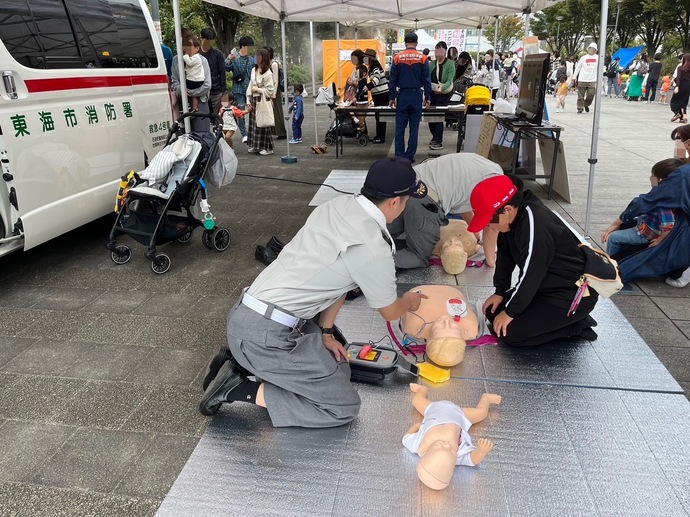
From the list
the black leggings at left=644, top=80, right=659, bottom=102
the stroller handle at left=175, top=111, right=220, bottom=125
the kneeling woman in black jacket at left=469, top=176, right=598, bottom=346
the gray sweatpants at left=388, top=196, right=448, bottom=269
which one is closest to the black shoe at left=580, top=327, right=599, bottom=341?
the kneeling woman in black jacket at left=469, top=176, right=598, bottom=346

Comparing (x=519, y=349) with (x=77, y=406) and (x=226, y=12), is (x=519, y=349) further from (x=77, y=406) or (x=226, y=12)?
(x=226, y=12)

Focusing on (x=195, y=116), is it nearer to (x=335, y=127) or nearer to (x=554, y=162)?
(x=554, y=162)

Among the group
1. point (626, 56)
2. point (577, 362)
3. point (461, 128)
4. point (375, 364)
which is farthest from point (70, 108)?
point (626, 56)

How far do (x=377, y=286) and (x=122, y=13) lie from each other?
4.52 m

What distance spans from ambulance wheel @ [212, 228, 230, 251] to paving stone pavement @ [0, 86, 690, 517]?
103 mm

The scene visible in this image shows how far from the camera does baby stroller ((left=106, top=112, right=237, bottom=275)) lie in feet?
15.4

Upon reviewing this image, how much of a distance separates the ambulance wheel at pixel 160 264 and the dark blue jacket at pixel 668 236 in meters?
3.81

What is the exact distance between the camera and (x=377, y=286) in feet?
7.85

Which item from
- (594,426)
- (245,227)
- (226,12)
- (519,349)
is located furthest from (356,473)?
(226,12)

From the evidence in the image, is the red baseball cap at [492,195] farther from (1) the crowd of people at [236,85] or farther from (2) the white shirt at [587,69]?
(2) the white shirt at [587,69]

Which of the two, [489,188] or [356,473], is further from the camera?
[489,188]

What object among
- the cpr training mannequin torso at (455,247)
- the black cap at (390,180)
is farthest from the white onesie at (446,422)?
the cpr training mannequin torso at (455,247)

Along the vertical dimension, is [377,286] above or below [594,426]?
above

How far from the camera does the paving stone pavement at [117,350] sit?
2434 millimetres
